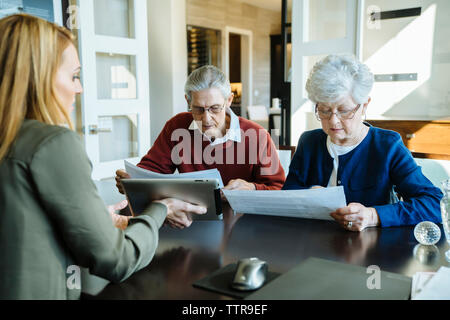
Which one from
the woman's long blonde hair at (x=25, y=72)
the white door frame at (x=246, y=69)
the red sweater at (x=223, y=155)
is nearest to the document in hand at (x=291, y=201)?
the red sweater at (x=223, y=155)

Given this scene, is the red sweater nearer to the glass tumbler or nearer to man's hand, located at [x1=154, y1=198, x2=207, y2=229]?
man's hand, located at [x1=154, y1=198, x2=207, y2=229]

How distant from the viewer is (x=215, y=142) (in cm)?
208

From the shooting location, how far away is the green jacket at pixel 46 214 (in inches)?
31.0

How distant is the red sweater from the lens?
205 cm

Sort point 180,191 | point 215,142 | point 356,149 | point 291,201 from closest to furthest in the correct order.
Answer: point 180,191
point 291,201
point 356,149
point 215,142

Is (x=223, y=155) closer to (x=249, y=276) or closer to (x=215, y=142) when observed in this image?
(x=215, y=142)

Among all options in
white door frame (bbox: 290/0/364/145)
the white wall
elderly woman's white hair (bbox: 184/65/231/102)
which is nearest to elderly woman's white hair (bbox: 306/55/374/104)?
elderly woman's white hair (bbox: 184/65/231/102)

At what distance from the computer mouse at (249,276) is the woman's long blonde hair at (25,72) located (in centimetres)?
49

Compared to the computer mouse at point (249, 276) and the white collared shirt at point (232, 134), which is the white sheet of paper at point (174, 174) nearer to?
the computer mouse at point (249, 276)

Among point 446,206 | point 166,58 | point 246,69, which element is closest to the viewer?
point 446,206

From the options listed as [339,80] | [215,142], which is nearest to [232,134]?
[215,142]

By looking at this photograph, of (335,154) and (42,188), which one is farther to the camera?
(335,154)

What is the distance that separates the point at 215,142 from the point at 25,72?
4.25ft
